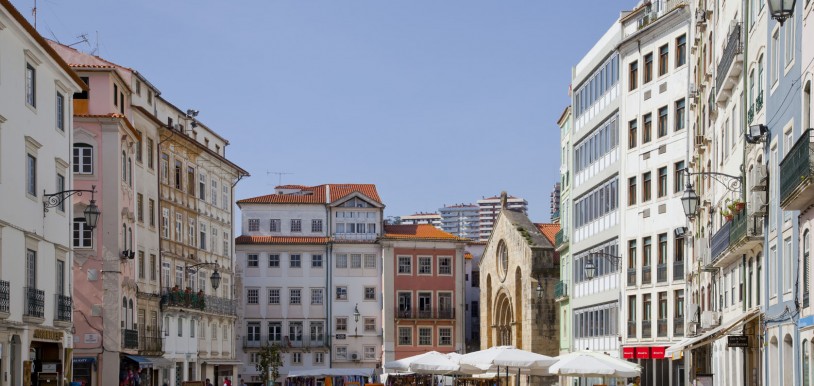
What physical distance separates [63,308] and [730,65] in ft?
61.6

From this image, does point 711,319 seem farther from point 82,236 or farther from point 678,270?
point 82,236

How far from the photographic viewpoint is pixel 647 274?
51688 mm

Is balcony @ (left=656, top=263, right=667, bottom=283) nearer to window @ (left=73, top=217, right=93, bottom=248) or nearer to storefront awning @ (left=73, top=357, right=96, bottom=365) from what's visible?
storefront awning @ (left=73, top=357, right=96, bottom=365)

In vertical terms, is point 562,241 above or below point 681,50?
below

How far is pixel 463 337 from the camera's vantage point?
91.5m

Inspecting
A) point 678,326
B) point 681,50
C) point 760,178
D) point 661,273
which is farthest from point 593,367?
point 681,50

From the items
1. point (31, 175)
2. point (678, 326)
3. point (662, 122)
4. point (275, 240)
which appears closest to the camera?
point (31, 175)

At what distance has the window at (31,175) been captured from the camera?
1312 inches

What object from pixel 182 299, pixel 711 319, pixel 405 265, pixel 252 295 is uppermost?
pixel 405 265

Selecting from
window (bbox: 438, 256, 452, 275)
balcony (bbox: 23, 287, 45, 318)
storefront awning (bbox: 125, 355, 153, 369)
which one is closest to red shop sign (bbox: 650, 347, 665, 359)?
storefront awning (bbox: 125, 355, 153, 369)

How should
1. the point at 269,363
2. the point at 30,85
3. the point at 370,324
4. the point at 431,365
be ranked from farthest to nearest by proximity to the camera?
the point at 370,324 → the point at 269,363 → the point at 431,365 → the point at 30,85

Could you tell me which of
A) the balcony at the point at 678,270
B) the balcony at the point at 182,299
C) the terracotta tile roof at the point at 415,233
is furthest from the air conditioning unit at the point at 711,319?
the terracotta tile roof at the point at 415,233

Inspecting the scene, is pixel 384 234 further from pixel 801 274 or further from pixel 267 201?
pixel 801 274

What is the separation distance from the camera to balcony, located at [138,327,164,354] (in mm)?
55312
